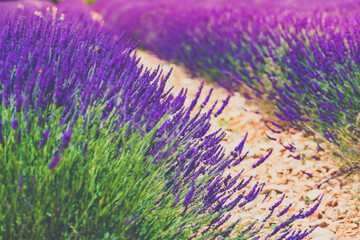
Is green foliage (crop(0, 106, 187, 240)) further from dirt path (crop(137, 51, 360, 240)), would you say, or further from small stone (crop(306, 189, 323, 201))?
small stone (crop(306, 189, 323, 201))

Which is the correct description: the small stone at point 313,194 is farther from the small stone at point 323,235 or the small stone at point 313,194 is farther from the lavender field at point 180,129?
the small stone at point 323,235

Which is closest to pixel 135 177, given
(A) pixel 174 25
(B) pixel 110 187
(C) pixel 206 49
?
(B) pixel 110 187

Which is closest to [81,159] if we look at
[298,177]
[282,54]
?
[298,177]

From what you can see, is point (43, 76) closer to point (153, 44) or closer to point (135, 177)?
point (135, 177)

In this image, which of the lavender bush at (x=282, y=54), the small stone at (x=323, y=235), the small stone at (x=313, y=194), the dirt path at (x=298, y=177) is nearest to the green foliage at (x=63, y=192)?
the dirt path at (x=298, y=177)

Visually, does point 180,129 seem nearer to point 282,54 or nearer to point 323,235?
point 323,235
